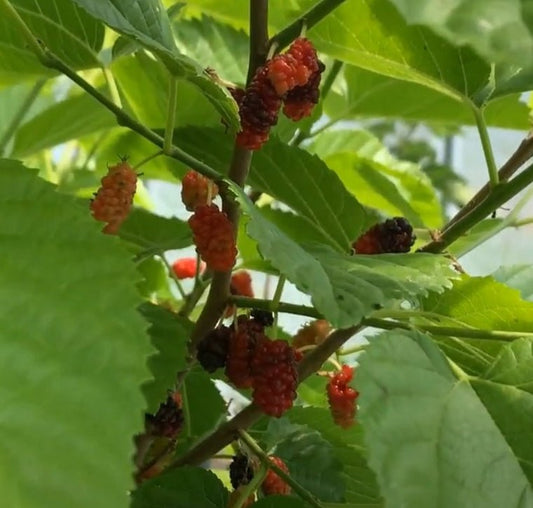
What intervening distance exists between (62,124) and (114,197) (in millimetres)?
195

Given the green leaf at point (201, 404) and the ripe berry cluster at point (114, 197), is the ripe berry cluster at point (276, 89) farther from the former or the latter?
the green leaf at point (201, 404)

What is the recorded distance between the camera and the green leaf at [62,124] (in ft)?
1.86

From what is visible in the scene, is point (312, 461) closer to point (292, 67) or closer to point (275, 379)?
point (275, 379)

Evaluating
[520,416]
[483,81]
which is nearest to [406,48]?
[483,81]

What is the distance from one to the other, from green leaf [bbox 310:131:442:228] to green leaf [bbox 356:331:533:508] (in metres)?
0.25

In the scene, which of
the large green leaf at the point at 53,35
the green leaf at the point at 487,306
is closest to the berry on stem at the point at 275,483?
the green leaf at the point at 487,306

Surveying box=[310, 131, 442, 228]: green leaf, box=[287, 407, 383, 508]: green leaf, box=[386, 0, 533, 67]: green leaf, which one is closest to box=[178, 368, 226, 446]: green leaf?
box=[287, 407, 383, 508]: green leaf

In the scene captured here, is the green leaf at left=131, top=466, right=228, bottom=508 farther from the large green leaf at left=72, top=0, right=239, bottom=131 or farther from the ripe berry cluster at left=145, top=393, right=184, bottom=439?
the large green leaf at left=72, top=0, right=239, bottom=131

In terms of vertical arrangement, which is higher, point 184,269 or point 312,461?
point 184,269

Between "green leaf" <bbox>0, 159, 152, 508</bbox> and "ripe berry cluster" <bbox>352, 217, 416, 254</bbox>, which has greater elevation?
"ripe berry cluster" <bbox>352, 217, 416, 254</bbox>

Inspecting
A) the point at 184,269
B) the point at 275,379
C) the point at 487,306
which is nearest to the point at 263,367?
the point at 275,379

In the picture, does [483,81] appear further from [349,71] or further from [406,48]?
[349,71]

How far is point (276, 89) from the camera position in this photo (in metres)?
0.35

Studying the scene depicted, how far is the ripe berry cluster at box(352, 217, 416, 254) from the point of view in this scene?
0.43 metres
